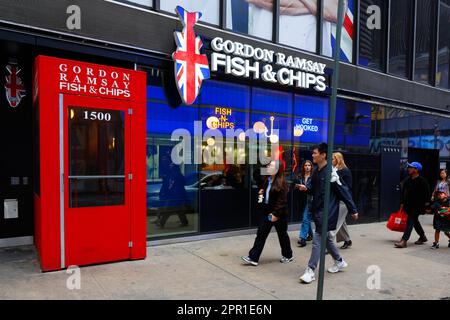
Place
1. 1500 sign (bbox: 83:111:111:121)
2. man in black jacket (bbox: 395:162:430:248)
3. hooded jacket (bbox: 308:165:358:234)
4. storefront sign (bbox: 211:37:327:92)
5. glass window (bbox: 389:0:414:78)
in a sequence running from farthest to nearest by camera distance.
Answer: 1. glass window (bbox: 389:0:414:78)
2. storefront sign (bbox: 211:37:327:92)
3. man in black jacket (bbox: 395:162:430:248)
4. 1500 sign (bbox: 83:111:111:121)
5. hooded jacket (bbox: 308:165:358:234)

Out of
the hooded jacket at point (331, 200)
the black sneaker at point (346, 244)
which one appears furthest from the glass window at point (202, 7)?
the black sneaker at point (346, 244)

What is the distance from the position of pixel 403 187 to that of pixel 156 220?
5.10 meters

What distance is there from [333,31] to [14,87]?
26.2 ft

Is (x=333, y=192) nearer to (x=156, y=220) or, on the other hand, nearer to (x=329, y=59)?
(x=156, y=220)

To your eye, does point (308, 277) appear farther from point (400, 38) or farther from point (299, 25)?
point (400, 38)

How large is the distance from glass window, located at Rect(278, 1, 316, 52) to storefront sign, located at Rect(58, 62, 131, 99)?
4.79m

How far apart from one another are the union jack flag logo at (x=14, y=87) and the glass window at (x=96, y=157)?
205cm

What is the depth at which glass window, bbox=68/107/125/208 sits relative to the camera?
18.2 ft

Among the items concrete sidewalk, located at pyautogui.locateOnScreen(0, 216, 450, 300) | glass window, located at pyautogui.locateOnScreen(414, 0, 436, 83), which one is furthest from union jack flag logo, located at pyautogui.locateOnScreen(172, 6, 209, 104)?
glass window, located at pyautogui.locateOnScreen(414, 0, 436, 83)

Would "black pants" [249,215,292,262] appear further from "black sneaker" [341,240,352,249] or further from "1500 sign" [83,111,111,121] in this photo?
"1500 sign" [83,111,111,121]

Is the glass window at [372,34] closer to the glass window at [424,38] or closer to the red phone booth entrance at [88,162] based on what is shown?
the glass window at [424,38]

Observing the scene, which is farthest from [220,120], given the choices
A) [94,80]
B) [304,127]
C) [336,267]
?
[336,267]

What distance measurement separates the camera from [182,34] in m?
7.25
